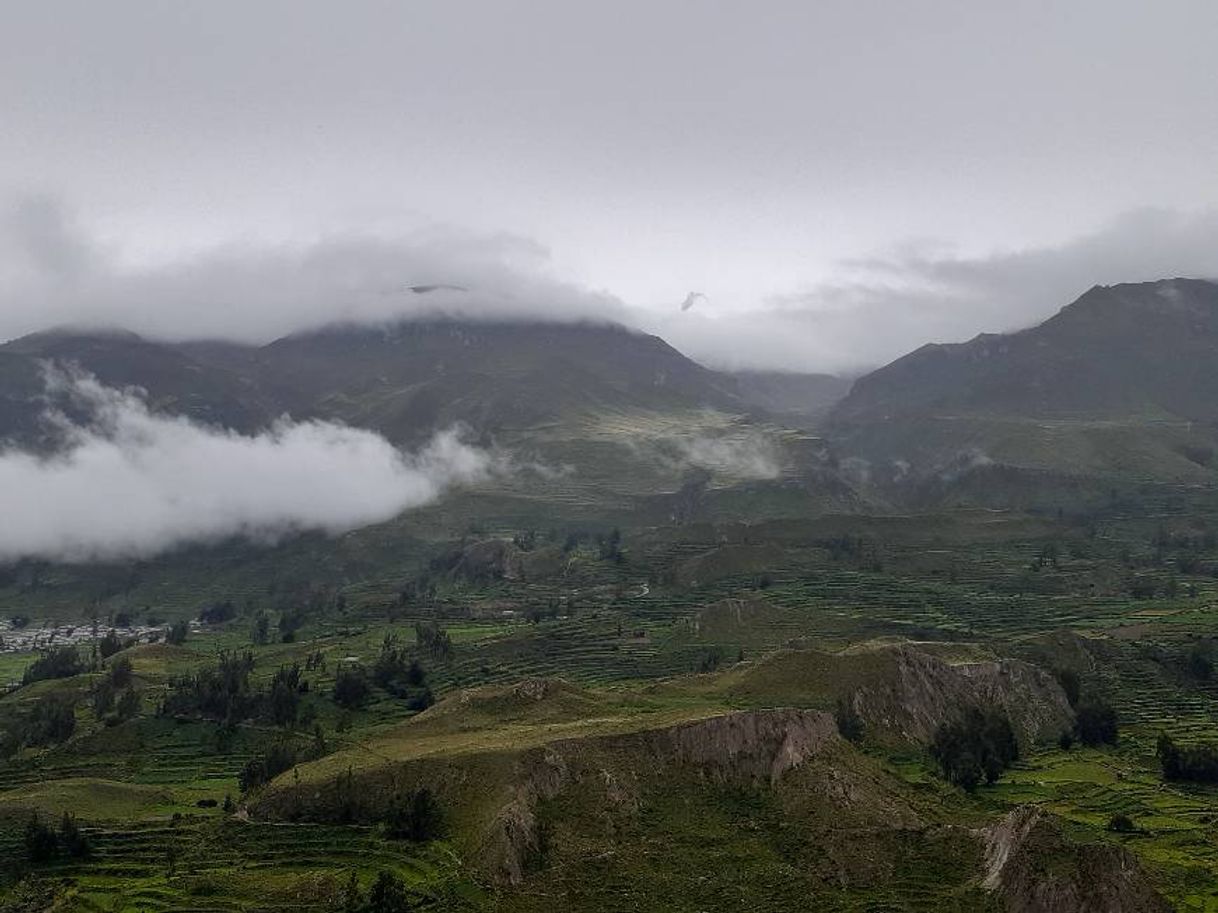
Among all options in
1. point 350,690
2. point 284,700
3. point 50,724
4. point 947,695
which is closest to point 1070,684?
point 947,695

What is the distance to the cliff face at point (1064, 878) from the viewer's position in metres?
79.6

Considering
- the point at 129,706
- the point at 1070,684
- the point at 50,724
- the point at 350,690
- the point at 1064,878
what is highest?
the point at 129,706

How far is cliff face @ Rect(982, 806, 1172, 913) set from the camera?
3132 inches

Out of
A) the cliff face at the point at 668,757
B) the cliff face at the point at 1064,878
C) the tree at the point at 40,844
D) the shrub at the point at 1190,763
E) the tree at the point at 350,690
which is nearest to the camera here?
the cliff face at the point at 1064,878

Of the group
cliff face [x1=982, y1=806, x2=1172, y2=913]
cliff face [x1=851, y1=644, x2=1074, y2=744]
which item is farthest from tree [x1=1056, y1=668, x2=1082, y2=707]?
cliff face [x1=982, y1=806, x2=1172, y2=913]

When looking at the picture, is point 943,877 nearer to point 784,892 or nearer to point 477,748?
point 784,892

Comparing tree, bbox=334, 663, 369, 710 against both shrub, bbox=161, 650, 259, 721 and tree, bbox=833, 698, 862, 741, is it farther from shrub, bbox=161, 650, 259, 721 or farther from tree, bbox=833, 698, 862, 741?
tree, bbox=833, 698, 862, 741

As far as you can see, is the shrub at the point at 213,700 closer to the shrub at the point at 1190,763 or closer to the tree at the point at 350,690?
the tree at the point at 350,690

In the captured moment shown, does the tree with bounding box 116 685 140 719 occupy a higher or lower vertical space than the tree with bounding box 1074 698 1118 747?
higher

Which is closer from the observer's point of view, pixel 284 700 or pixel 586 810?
pixel 586 810

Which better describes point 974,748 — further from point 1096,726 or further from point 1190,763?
point 1096,726

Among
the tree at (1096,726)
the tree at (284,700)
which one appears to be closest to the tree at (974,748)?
the tree at (1096,726)

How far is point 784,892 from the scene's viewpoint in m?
86.8

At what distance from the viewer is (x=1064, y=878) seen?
80500 millimetres
